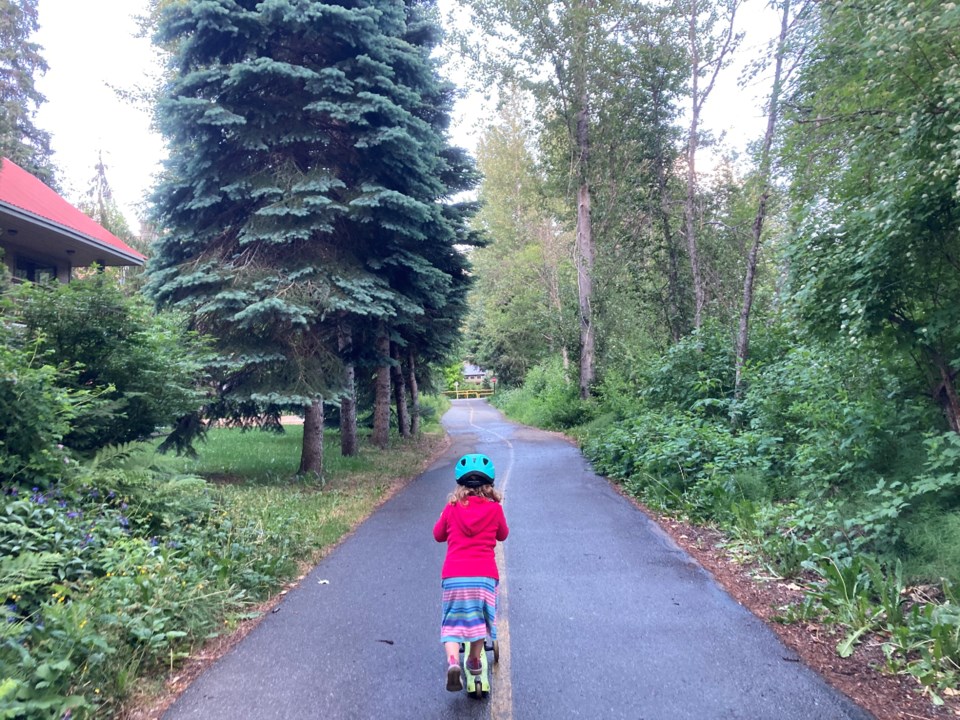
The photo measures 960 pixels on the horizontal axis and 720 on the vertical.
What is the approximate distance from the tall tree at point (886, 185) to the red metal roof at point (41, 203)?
15647mm

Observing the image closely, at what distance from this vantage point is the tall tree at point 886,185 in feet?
18.5

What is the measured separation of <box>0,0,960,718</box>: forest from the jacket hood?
2.40 m

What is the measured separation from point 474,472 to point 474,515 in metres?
0.29

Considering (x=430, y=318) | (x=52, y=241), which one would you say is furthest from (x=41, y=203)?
(x=430, y=318)

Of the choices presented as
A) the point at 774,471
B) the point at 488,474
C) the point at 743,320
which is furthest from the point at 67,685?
the point at 743,320

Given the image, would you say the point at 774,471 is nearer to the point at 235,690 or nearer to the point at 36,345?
the point at 235,690

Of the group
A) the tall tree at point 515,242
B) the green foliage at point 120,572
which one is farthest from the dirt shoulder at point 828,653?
the tall tree at point 515,242

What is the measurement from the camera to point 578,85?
83.4 feet

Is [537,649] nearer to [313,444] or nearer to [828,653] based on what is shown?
[828,653]

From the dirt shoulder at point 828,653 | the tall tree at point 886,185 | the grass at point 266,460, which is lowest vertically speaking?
the grass at point 266,460

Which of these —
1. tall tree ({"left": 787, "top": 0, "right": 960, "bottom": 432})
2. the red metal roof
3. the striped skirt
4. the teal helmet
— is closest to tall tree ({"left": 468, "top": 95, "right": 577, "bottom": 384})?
the red metal roof

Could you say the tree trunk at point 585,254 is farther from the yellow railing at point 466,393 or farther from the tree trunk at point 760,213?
the yellow railing at point 466,393

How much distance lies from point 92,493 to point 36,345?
1648 millimetres

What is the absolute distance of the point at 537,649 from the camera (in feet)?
16.8
